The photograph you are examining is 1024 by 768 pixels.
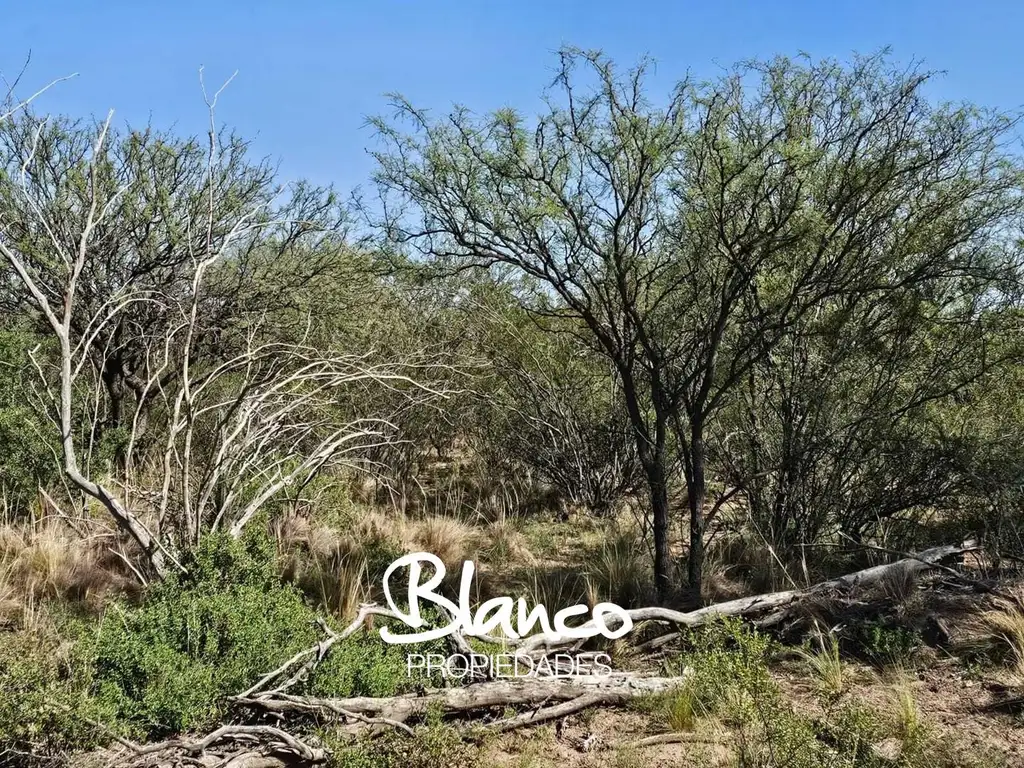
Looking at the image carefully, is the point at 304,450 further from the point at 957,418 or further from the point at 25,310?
the point at 957,418

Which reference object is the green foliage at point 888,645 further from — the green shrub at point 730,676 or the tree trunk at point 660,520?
the tree trunk at point 660,520

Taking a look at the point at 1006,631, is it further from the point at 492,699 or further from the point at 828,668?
the point at 492,699

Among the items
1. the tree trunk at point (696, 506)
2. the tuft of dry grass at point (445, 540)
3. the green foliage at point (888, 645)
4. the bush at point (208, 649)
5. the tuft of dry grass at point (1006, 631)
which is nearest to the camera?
the bush at point (208, 649)

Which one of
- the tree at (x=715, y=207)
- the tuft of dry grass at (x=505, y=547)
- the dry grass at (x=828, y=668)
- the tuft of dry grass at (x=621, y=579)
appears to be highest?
the tree at (x=715, y=207)

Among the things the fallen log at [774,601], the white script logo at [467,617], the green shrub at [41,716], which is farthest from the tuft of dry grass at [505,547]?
the green shrub at [41,716]

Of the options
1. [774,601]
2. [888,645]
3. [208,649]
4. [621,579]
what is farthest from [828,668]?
[208,649]

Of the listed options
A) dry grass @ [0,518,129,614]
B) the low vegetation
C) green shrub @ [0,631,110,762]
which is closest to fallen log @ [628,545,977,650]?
the low vegetation

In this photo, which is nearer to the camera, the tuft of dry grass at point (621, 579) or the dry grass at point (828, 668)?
the dry grass at point (828, 668)

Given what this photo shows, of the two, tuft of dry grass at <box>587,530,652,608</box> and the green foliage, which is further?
tuft of dry grass at <box>587,530,652,608</box>

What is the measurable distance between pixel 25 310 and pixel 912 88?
8.73m

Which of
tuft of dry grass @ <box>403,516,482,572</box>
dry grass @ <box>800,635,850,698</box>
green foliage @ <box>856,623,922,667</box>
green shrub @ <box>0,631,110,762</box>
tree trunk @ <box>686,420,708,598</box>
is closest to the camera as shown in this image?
green shrub @ <box>0,631,110,762</box>

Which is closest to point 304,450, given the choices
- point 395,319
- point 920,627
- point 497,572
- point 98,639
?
point 395,319

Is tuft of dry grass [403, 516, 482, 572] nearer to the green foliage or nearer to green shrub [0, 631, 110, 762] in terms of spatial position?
the green foliage

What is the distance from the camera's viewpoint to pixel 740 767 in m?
3.08
